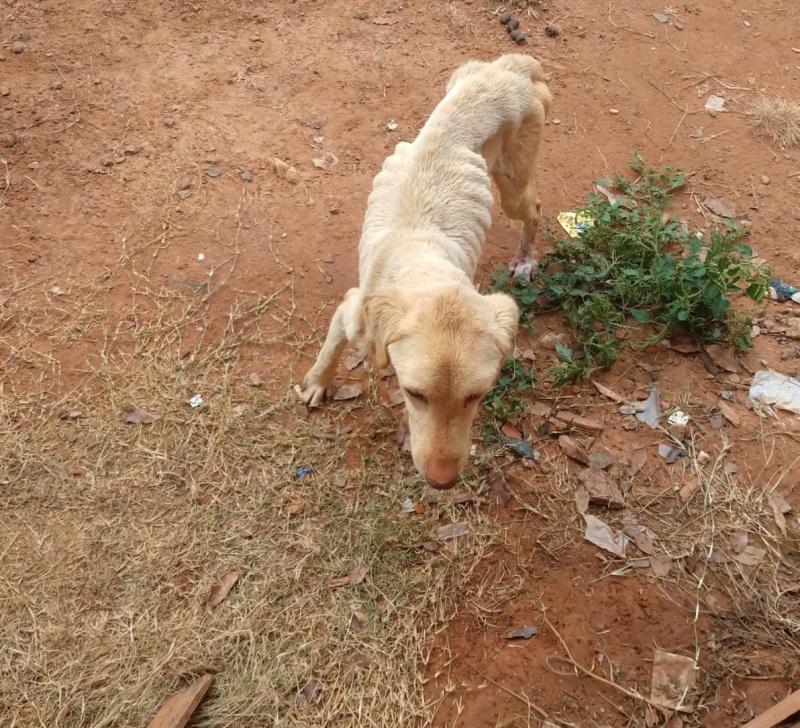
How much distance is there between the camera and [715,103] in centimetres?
707

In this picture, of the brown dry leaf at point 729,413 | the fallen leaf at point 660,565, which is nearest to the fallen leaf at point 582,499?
the fallen leaf at point 660,565

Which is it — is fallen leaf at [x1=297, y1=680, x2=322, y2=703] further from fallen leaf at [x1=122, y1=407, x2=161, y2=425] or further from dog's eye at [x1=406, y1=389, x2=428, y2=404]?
fallen leaf at [x1=122, y1=407, x2=161, y2=425]

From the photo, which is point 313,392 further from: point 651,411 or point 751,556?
point 751,556

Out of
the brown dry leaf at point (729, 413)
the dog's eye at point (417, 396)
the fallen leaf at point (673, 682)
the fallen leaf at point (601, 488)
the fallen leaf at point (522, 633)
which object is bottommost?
the fallen leaf at point (673, 682)

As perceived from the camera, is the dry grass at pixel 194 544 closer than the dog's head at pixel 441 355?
No

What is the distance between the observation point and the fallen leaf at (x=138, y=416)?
13.6 ft

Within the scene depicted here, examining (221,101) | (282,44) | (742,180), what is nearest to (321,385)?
(221,101)

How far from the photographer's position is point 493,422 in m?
4.38

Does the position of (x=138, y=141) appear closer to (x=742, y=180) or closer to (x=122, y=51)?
(x=122, y=51)

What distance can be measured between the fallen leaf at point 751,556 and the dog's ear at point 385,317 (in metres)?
2.66

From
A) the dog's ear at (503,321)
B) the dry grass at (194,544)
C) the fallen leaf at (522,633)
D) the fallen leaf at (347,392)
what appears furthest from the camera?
the fallen leaf at (347,392)

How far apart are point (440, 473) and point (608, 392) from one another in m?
2.21

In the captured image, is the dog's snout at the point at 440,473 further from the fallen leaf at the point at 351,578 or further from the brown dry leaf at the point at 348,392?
the brown dry leaf at the point at 348,392

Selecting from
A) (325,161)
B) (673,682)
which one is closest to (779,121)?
(325,161)
